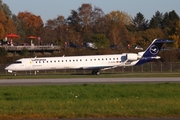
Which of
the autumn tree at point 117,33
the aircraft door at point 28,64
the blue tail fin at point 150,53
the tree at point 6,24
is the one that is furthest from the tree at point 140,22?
the aircraft door at point 28,64

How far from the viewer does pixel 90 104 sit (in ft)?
57.8

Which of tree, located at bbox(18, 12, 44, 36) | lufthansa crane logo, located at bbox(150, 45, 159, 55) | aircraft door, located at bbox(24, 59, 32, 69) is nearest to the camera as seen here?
aircraft door, located at bbox(24, 59, 32, 69)

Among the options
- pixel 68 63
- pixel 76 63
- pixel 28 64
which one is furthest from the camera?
pixel 76 63

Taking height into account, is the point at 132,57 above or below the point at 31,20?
below

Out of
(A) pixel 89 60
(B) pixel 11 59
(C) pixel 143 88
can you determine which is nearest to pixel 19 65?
(A) pixel 89 60

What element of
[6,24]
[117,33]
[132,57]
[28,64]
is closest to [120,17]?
[117,33]

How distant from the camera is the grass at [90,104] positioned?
15188 mm

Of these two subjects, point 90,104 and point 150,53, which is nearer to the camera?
point 90,104

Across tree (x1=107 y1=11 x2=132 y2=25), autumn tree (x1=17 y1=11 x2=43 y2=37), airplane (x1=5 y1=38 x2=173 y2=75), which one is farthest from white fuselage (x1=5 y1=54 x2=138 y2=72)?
autumn tree (x1=17 y1=11 x2=43 y2=37)

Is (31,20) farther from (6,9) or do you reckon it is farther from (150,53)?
(150,53)

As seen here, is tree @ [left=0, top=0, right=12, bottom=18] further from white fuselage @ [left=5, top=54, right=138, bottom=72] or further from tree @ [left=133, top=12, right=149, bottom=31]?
white fuselage @ [left=5, top=54, right=138, bottom=72]

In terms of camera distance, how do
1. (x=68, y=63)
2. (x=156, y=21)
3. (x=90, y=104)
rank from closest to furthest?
(x=90, y=104) < (x=68, y=63) < (x=156, y=21)

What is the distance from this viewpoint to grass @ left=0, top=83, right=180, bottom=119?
15188 mm

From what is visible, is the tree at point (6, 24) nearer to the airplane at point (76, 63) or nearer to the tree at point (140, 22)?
the airplane at point (76, 63)
